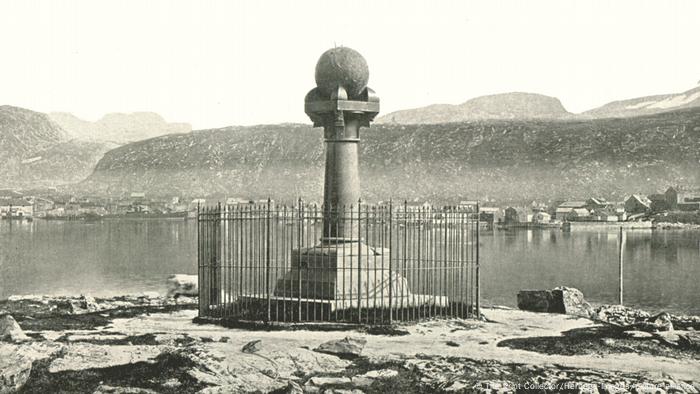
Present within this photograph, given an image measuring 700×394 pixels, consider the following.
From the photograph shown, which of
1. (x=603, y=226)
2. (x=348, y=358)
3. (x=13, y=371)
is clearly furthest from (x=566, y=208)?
(x=13, y=371)

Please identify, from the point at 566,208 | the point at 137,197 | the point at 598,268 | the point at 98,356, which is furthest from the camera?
the point at 137,197

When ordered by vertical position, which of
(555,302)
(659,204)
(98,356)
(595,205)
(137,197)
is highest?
(98,356)

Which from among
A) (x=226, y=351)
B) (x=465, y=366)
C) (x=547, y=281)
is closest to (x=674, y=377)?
(x=465, y=366)

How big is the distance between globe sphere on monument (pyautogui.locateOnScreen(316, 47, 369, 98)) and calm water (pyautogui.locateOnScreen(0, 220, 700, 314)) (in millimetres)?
18849

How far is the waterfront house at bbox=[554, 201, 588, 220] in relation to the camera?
118 metres

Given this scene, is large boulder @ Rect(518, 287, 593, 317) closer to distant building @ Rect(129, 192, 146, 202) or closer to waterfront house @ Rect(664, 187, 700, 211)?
waterfront house @ Rect(664, 187, 700, 211)

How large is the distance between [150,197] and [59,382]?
478ft

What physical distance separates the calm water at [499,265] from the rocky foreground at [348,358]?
19.9m

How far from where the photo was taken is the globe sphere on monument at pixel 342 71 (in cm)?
1656

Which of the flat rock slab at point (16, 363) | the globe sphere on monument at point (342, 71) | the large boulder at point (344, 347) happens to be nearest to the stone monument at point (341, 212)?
the globe sphere on monument at point (342, 71)

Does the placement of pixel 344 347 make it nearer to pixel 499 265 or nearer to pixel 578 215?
pixel 499 265

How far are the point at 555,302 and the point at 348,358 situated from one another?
8.55 metres

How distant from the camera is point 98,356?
1143cm

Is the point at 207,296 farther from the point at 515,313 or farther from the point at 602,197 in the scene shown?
the point at 602,197
